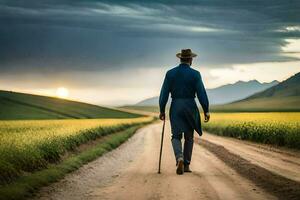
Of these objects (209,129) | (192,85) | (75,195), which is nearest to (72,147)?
(192,85)

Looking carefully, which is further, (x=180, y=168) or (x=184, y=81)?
(x=184, y=81)

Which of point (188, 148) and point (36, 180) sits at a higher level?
point (188, 148)

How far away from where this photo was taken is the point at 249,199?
32.2 ft

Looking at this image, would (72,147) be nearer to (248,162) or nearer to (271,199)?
A: (248,162)

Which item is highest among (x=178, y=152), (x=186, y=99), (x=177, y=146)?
(x=186, y=99)

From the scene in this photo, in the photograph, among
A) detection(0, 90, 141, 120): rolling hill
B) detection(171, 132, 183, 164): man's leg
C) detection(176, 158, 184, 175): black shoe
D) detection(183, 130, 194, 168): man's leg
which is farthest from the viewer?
detection(0, 90, 141, 120): rolling hill

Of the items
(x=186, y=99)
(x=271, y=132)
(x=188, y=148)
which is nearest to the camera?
(x=188, y=148)

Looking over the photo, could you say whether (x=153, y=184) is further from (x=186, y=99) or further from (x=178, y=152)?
(x=186, y=99)

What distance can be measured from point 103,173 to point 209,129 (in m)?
38.1

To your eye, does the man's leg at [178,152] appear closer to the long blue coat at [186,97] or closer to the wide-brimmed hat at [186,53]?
the long blue coat at [186,97]

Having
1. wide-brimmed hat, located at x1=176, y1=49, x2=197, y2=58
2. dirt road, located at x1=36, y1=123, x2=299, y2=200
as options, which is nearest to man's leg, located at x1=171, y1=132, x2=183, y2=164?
dirt road, located at x1=36, y1=123, x2=299, y2=200

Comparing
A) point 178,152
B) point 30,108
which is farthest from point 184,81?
point 30,108

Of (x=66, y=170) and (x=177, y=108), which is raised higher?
(x=177, y=108)

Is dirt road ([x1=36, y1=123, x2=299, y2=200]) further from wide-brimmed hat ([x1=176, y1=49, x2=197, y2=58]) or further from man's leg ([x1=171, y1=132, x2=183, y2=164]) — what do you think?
wide-brimmed hat ([x1=176, y1=49, x2=197, y2=58])
